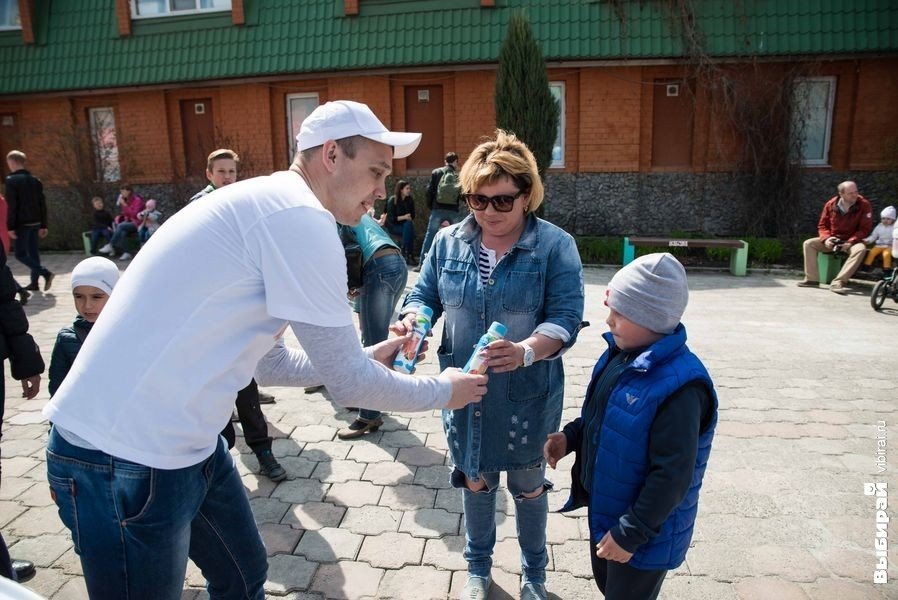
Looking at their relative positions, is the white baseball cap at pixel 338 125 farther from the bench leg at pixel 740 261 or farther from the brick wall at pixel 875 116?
the brick wall at pixel 875 116

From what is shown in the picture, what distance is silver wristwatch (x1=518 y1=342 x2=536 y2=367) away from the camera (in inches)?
98.7

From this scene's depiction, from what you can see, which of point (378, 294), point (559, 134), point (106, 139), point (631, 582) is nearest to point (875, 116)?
point (559, 134)

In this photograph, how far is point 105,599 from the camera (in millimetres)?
1780

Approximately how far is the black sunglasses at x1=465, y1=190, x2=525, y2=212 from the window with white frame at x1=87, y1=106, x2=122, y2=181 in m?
17.5

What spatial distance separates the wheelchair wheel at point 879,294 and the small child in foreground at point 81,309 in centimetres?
954

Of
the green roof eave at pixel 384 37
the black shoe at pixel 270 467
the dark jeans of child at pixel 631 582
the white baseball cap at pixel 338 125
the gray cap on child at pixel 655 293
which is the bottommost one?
the black shoe at pixel 270 467

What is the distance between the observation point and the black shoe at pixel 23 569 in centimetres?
312

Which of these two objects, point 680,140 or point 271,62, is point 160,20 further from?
point 680,140

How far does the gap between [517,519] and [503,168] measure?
1.65 metres

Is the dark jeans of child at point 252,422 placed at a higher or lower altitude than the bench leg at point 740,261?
higher

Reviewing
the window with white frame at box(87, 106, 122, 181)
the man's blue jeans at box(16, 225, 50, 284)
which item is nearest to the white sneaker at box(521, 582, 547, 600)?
the man's blue jeans at box(16, 225, 50, 284)

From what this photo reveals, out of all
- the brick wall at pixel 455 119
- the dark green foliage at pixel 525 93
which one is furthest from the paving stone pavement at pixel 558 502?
the brick wall at pixel 455 119

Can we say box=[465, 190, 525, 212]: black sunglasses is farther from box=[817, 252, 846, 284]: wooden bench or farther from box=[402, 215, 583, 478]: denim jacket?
box=[817, 252, 846, 284]: wooden bench

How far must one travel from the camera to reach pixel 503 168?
2.64 meters
